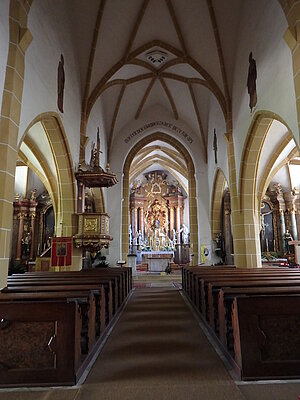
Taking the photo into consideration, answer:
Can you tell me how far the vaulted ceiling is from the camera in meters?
8.86

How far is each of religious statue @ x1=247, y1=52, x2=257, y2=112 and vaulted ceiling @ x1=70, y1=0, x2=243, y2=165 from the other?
1.74 meters

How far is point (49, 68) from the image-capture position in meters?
7.00

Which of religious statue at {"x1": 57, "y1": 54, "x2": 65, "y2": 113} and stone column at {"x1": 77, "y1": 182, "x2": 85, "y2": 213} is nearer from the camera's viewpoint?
religious statue at {"x1": 57, "y1": 54, "x2": 65, "y2": 113}

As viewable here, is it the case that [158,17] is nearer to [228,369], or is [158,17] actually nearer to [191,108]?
[191,108]

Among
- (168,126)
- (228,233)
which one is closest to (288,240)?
(228,233)

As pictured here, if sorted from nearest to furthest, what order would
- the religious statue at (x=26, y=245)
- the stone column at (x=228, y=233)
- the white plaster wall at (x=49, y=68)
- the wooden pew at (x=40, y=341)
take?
the wooden pew at (x=40, y=341) → the white plaster wall at (x=49, y=68) → the stone column at (x=228, y=233) → the religious statue at (x=26, y=245)

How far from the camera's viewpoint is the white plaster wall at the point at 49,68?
5906mm

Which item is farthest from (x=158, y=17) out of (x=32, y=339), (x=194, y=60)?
(x=32, y=339)

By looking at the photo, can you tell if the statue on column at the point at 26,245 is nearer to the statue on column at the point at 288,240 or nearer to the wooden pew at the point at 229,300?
the statue on column at the point at 288,240

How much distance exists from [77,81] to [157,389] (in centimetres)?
927

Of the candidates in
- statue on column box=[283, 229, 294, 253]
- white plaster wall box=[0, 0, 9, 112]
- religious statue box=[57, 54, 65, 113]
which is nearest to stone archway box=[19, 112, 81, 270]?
religious statue box=[57, 54, 65, 113]

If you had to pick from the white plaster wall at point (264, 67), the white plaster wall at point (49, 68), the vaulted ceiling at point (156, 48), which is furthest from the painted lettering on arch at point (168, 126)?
the white plaster wall at point (49, 68)

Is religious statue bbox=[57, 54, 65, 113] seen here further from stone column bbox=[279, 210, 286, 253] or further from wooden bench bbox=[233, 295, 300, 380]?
stone column bbox=[279, 210, 286, 253]

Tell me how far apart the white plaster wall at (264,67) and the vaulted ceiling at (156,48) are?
2.42ft
